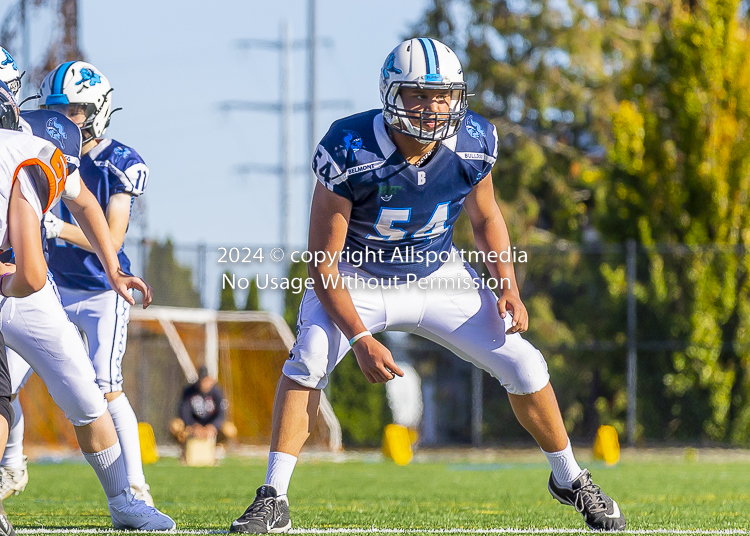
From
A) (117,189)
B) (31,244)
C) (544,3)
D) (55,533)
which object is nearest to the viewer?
(31,244)

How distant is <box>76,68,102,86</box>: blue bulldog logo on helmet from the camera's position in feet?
16.6

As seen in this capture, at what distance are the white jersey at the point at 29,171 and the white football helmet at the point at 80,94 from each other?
1.49m

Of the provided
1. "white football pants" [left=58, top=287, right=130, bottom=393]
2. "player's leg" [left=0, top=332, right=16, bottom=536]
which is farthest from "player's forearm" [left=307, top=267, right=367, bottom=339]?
"white football pants" [left=58, top=287, right=130, bottom=393]

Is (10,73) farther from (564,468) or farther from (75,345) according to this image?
(564,468)

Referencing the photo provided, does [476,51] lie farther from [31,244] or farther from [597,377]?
[31,244]

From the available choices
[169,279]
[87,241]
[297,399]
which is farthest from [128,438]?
[169,279]

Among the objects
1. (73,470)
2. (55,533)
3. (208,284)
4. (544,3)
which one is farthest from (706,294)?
(55,533)

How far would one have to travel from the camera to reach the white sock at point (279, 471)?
4066mm

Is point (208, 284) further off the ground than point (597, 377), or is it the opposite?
point (208, 284)

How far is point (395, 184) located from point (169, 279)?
11915mm

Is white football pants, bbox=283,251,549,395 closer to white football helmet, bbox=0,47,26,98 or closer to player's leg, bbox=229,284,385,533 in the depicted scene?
player's leg, bbox=229,284,385,533

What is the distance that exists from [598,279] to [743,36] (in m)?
4.35

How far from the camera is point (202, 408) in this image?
43.4 ft

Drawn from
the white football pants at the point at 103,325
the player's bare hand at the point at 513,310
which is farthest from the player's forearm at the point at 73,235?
the player's bare hand at the point at 513,310
